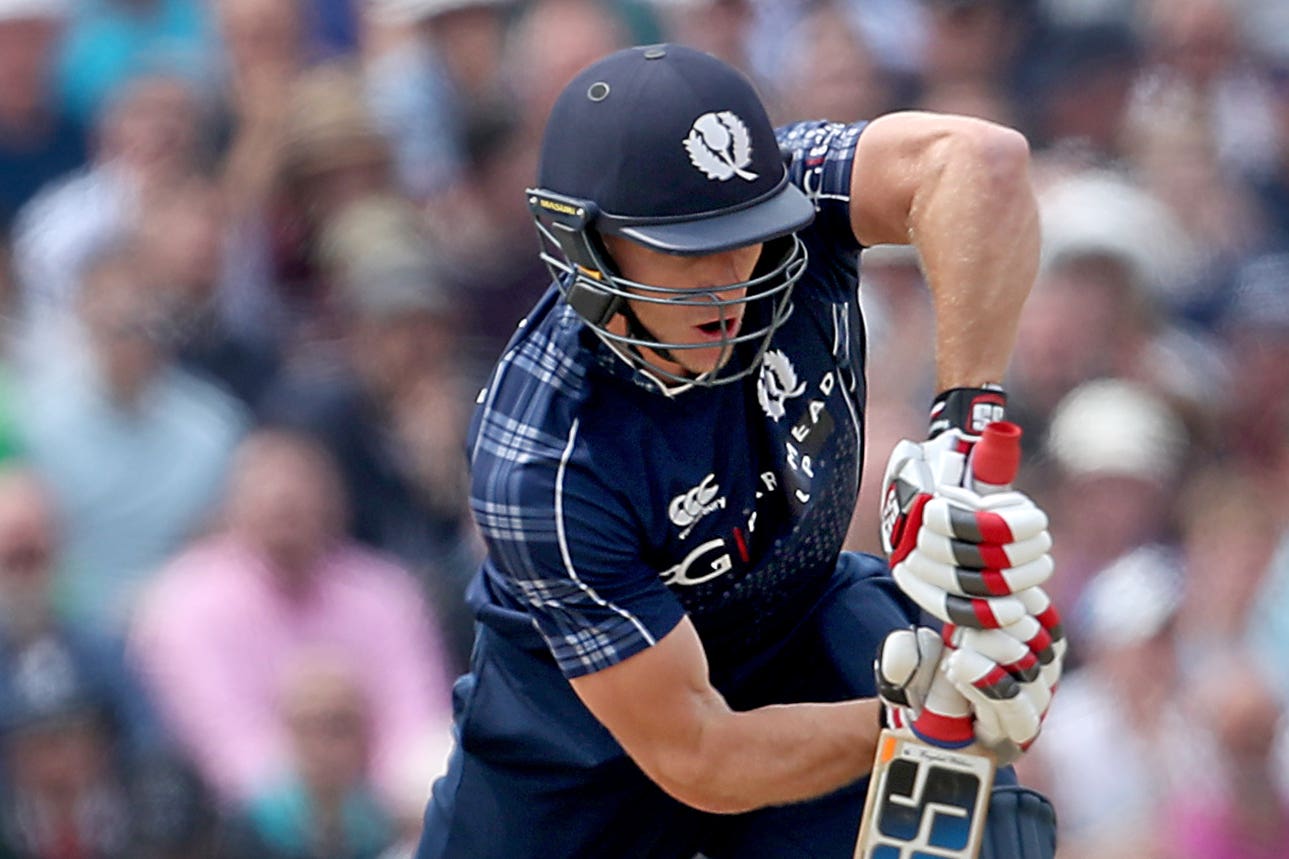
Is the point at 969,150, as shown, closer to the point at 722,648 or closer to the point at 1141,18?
the point at 722,648

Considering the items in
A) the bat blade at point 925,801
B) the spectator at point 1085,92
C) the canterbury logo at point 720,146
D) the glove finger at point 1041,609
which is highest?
the canterbury logo at point 720,146

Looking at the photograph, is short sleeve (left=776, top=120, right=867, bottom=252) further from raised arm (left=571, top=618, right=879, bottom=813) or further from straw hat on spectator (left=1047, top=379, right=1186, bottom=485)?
straw hat on spectator (left=1047, top=379, right=1186, bottom=485)

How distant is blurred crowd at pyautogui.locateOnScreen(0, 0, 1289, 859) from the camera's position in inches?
245

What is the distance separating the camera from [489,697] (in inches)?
165

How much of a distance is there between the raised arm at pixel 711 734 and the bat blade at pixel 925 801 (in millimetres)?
130

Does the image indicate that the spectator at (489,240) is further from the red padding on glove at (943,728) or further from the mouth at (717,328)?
the red padding on glove at (943,728)

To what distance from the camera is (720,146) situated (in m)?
3.59

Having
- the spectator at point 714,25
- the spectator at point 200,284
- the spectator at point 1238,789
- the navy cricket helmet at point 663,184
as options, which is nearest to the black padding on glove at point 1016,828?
the navy cricket helmet at point 663,184

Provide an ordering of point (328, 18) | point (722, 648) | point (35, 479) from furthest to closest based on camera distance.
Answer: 1. point (328, 18)
2. point (35, 479)
3. point (722, 648)

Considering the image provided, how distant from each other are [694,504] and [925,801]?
64 cm

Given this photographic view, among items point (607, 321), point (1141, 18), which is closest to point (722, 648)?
point (607, 321)

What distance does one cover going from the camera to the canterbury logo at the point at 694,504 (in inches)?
150

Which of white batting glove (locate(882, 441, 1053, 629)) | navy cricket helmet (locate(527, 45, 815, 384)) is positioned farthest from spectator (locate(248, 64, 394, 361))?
white batting glove (locate(882, 441, 1053, 629))

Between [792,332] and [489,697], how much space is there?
3.09ft
